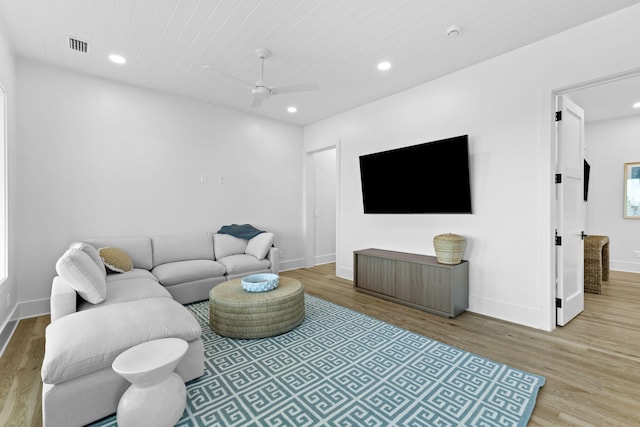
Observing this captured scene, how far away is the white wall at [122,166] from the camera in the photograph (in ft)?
11.2

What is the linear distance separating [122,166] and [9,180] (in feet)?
3.63

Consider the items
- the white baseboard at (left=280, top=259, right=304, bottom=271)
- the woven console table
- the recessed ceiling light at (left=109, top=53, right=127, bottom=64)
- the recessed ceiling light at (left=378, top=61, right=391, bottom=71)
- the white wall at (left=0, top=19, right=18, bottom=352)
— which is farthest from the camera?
the white baseboard at (left=280, top=259, right=304, bottom=271)

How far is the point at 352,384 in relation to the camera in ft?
6.62

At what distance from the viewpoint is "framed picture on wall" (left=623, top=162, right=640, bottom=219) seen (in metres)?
5.24

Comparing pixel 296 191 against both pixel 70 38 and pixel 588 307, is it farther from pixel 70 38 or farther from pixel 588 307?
pixel 588 307

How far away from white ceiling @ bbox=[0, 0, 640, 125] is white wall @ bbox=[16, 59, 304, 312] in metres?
0.38

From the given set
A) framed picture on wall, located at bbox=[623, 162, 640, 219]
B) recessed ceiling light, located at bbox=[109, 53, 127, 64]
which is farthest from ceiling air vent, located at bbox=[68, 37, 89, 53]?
framed picture on wall, located at bbox=[623, 162, 640, 219]

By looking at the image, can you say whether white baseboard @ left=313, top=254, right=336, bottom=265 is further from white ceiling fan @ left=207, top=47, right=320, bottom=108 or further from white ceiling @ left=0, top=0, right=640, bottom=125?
white ceiling fan @ left=207, top=47, right=320, bottom=108

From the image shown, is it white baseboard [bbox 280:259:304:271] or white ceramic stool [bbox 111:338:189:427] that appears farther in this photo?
white baseboard [bbox 280:259:304:271]

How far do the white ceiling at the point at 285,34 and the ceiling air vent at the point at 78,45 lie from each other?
0.17 feet

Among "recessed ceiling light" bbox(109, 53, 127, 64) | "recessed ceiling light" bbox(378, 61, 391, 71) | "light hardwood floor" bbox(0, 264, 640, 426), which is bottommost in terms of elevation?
"light hardwood floor" bbox(0, 264, 640, 426)

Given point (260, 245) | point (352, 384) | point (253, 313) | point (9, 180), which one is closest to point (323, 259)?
point (260, 245)

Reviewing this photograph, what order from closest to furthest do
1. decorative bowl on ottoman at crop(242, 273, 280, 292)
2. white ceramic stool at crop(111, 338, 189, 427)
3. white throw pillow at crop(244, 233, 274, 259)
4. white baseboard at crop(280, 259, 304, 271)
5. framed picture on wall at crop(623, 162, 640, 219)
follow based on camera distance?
white ceramic stool at crop(111, 338, 189, 427), decorative bowl on ottoman at crop(242, 273, 280, 292), white throw pillow at crop(244, 233, 274, 259), framed picture on wall at crop(623, 162, 640, 219), white baseboard at crop(280, 259, 304, 271)

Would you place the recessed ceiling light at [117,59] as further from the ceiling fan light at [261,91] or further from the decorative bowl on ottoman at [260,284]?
the decorative bowl on ottoman at [260,284]
